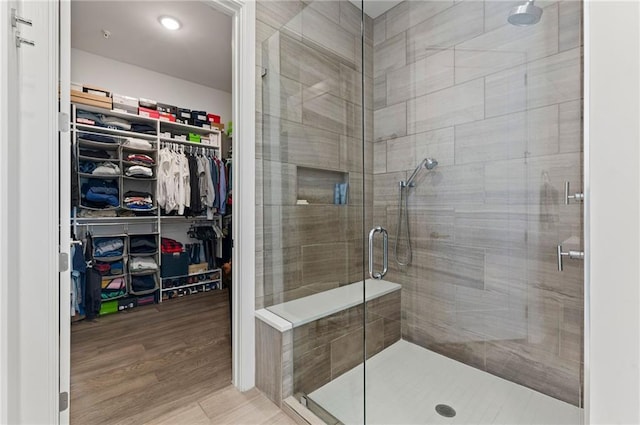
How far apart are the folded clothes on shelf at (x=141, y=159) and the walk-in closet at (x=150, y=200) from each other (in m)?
0.03

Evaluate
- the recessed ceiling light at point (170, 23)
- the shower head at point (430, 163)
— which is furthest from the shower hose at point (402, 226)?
the recessed ceiling light at point (170, 23)

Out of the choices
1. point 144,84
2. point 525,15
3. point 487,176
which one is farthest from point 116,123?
point 525,15

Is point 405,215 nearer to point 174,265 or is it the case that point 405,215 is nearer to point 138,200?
point 174,265

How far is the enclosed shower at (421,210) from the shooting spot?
5.16 ft

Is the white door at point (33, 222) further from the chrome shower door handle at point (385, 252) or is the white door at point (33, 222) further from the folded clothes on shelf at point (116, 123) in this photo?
the folded clothes on shelf at point (116, 123)

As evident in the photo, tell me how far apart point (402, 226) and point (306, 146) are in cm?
95

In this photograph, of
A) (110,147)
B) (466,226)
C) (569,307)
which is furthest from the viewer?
(110,147)

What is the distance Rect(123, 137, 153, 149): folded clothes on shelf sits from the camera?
10.2 feet

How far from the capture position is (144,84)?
3.48m

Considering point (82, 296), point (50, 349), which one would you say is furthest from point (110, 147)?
point (50, 349)

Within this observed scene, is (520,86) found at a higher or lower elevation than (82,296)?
higher

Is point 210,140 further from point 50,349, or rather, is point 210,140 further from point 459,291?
point 459,291

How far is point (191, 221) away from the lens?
387 cm

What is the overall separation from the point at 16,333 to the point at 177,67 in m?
3.26
